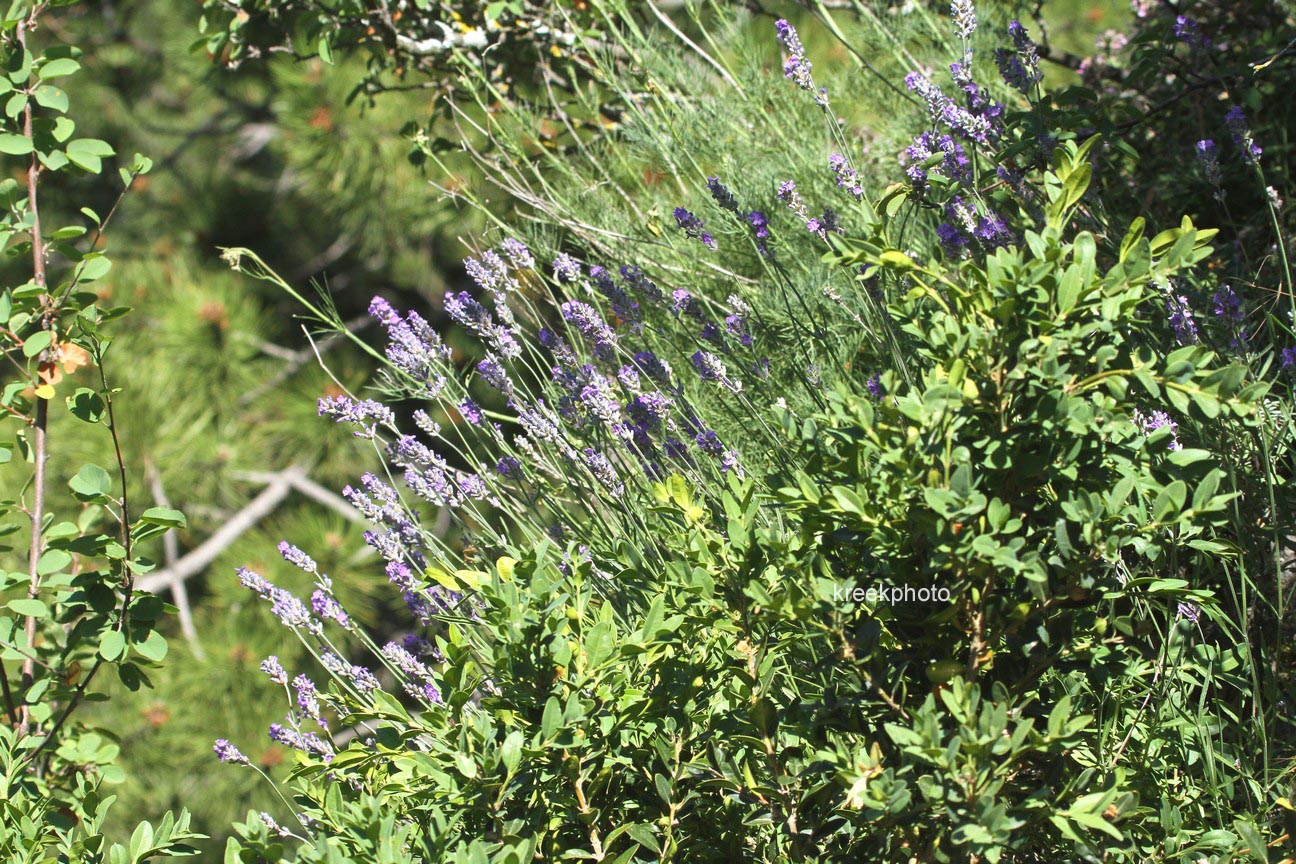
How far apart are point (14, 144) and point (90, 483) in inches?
20.4

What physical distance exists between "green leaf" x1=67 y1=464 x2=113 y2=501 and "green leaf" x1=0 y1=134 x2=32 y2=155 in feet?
1.59

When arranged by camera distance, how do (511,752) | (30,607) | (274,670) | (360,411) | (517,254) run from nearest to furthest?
(511,752) → (30,607) → (274,670) → (360,411) → (517,254)

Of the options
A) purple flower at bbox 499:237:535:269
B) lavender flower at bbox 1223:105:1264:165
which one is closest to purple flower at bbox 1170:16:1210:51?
lavender flower at bbox 1223:105:1264:165

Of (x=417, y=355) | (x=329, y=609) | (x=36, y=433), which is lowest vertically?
(x=329, y=609)

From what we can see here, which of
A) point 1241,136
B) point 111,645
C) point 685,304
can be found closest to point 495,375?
point 685,304

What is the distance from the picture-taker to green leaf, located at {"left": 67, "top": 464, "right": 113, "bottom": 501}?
1.39 m

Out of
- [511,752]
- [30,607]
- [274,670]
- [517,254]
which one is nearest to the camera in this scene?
[511,752]

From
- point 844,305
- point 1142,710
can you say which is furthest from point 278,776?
point 1142,710

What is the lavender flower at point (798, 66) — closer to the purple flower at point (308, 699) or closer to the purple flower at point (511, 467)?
the purple flower at point (511, 467)

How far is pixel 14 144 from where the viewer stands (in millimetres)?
1494

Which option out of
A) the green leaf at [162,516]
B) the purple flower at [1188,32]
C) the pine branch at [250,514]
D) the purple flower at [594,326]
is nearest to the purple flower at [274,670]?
the green leaf at [162,516]

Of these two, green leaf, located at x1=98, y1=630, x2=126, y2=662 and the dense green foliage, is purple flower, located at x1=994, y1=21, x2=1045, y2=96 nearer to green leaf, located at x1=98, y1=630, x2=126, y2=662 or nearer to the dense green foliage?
the dense green foliage

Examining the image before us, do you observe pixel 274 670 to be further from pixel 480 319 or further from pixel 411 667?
pixel 480 319

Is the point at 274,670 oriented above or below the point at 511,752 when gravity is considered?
below
